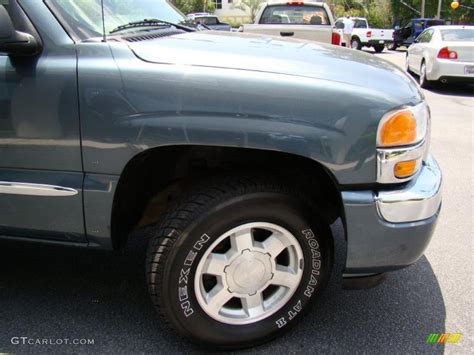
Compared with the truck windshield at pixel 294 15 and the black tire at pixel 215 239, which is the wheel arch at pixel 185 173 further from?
the truck windshield at pixel 294 15

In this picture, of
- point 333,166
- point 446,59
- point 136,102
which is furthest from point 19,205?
point 446,59

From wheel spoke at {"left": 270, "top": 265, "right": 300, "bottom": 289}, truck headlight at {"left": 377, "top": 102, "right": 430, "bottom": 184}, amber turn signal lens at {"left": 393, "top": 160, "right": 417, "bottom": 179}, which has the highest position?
truck headlight at {"left": 377, "top": 102, "right": 430, "bottom": 184}

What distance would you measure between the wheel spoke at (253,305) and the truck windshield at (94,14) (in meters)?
1.45

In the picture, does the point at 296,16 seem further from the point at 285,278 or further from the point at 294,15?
the point at 285,278

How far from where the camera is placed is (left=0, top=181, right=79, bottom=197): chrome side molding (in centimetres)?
212

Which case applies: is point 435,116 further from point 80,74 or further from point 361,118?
point 80,74

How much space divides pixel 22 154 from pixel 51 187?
0.20 meters

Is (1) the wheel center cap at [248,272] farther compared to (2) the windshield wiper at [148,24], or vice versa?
(2) the windshield wiper at [148,24]

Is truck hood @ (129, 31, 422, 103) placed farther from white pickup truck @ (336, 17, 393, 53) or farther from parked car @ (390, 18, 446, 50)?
parked car @ (390, 18, 446, 50)

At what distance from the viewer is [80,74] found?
202 centimetres

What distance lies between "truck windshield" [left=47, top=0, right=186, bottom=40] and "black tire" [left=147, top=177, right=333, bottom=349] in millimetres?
913

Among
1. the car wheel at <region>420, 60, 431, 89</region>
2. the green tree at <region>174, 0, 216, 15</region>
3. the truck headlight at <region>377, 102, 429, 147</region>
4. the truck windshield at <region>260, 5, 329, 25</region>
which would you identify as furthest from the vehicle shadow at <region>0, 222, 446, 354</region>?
the green tree at <region>174, 0, 216, 15</region>

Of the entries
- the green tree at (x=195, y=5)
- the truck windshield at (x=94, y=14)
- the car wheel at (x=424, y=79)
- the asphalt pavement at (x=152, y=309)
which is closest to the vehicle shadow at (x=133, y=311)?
the asphalt pavement at (x=152, y=309)

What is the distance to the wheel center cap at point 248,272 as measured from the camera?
220 cm
